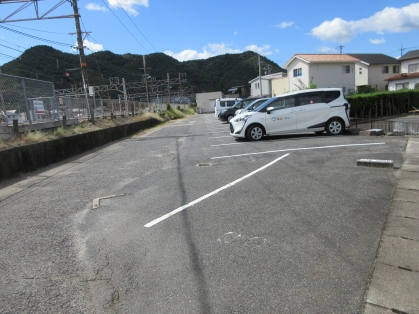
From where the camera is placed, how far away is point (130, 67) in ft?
201

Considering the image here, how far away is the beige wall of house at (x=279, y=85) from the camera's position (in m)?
51.8

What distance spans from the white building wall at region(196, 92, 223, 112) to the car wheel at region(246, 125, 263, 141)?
6854 cm

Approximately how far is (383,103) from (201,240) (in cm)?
1936

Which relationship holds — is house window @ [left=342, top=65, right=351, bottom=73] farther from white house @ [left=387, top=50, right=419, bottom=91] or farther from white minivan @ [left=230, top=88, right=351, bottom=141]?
white minivan @ [left=230, top=88, right=351, bottom=141]

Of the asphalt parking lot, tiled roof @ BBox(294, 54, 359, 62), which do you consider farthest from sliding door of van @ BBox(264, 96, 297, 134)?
tiled roof @ BBox(294, 54, 359, 62)

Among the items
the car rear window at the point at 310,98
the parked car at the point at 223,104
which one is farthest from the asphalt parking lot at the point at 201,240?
the parked car at the point at 223,104

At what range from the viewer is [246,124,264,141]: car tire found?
38.3ft

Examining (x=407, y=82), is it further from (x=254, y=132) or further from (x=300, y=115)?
(x=254, y=132)

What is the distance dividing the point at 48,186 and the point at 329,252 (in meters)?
6.03

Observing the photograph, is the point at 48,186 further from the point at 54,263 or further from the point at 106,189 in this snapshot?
the point at 54,263

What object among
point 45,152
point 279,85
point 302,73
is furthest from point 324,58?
point 45,152

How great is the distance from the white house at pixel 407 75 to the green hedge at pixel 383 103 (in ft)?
74.1

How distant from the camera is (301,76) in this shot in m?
41.0

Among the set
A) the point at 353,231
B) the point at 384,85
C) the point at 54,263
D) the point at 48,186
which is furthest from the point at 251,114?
the point at 384,85
